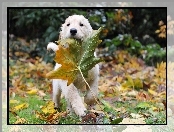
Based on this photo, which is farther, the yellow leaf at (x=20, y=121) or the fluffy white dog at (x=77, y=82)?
the yellow leaf at (x=20, y=121)

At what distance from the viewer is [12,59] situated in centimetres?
392

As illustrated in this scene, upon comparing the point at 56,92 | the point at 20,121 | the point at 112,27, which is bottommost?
Result: the point at 20,121

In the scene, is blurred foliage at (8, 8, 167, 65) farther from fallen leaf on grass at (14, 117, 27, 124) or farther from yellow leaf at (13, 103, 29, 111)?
fallen leaf on grass at (14, 117, 27, 124)

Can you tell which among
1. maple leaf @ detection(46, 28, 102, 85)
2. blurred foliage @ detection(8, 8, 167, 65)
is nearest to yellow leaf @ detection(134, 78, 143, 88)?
blurred foliage @ detection(8, 8, 167, 65)

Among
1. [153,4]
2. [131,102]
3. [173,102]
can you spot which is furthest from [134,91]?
[153,4]

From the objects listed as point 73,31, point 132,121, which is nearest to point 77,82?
point 73,31

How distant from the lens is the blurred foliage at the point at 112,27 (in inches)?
146

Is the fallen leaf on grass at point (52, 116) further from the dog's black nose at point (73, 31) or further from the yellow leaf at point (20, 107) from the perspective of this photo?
the dog's black nose at point (73, 31)

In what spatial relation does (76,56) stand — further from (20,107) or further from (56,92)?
(20,107)

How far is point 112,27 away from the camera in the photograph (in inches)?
161

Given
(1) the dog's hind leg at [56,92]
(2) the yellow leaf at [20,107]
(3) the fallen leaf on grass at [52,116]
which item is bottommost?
(3) the fallen leaf on grass at [52,116]

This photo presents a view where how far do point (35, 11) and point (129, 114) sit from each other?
1.21m

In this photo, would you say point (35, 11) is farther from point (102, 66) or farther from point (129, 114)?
point (129, 114)

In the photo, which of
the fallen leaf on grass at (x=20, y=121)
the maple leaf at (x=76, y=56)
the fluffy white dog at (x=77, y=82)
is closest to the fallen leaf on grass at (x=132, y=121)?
the fluffy white dog at (x=77, y=82)
